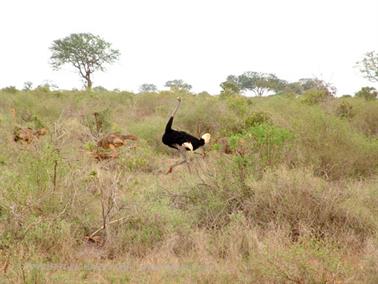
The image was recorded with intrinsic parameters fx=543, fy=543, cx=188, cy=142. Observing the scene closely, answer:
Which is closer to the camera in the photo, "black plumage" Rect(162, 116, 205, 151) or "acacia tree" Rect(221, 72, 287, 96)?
"black plumage" Rect(162, 116, 205, 151)

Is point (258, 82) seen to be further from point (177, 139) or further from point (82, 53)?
point (177, 139)

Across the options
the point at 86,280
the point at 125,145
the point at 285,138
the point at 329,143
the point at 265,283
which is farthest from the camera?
the point at 125,145

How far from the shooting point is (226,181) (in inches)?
241

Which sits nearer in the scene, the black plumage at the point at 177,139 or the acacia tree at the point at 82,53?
the black plumage at the point at 177,139

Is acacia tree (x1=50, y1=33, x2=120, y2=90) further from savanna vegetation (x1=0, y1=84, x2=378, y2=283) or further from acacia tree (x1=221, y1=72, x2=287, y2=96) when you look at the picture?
savanna vegetation (x1=0, y1=84, x2=378, y2=283)

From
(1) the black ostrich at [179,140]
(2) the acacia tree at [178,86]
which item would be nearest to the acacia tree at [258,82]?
(2) the acacia tree at [178,86]

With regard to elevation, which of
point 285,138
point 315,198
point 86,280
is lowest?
point 86,280

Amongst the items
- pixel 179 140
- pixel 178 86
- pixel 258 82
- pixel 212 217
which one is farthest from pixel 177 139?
pixel 258 82

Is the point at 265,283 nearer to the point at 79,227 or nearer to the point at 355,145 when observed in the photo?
the point at 79,227

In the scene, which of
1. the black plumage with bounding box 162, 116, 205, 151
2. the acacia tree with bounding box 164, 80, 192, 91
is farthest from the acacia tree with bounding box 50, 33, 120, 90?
the black plumage with bounding box 162, 116, 205, 151

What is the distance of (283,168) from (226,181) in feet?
2.19

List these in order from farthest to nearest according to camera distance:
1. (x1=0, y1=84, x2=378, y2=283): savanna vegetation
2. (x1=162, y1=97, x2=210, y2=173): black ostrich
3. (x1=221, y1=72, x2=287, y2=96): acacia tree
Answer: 1. (x1=221, y1=72, x2=287, y2=96): acacia tree
2. (x1=162, y1=97, x2=210, y2=173): black ostrich
3. (x1=0, y1=84, x2=378, y2=283): savanna vegetation

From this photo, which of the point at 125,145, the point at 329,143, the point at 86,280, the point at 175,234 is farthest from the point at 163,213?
the point at 125,145

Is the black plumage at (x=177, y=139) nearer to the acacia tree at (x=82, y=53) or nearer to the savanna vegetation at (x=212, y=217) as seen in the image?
the savanna vegetation at (x=212, y=217)
